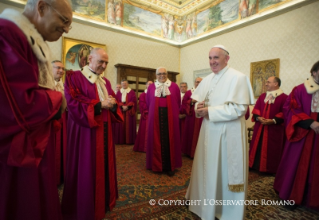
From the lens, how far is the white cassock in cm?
209

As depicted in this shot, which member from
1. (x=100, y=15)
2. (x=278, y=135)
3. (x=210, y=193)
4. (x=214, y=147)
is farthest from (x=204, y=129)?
(x=100, y=15)

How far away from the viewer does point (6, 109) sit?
1.02 m

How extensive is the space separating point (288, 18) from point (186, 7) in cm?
537

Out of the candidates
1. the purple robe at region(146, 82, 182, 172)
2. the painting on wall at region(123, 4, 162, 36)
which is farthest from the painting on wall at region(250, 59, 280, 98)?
the painting on wall at region(123, 4, 162, 36)

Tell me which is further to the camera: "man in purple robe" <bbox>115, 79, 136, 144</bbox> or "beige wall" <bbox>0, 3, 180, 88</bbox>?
"beige wall" <bbox>0, 3, 180, 88</bbox>

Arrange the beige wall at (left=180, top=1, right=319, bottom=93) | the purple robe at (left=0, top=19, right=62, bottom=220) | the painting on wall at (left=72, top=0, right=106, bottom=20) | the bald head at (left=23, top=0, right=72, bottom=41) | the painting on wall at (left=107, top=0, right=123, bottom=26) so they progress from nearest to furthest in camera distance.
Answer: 1. the purple robe at (left=0, top=19, right=62, bottom=220)
2. the bald head at (left=23, top=0, right=72, bottom=41)
3. the beige wall at (left=180, top=1, right=319, bottom=93)
4. the painting on wall at (left=72, top=0, right=106, bottom=20)
5. the painting on wall at (left=107, top=0, right=123, bottom=26)

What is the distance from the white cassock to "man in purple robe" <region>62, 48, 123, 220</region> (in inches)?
46.4

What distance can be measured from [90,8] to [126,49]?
225cm

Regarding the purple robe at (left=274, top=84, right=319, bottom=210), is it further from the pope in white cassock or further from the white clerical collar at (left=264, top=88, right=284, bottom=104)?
the white clerical collar at (left=264, top=88, right=284, bottom=104)

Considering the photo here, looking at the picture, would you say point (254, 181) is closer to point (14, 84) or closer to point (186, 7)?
point (14, 84)

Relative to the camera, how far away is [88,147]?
2115mm

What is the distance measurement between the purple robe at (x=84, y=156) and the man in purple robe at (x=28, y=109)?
0.69m

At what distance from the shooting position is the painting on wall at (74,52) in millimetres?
7516

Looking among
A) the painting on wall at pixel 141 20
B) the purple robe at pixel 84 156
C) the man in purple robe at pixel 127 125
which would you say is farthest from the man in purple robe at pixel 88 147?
the painting on wall at pixel 141 20
